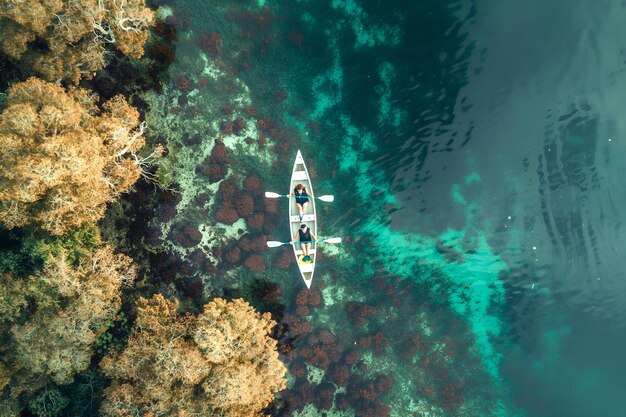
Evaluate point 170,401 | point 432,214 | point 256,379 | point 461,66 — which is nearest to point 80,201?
point 170,401

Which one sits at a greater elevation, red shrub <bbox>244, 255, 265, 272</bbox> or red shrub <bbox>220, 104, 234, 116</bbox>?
red shrub <bbox>220, 104, 234, 116</bbox>

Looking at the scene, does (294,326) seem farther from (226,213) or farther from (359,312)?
(226,213)

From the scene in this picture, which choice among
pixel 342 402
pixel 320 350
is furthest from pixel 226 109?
pixel 342 402

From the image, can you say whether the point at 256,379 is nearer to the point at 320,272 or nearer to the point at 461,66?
the point at 320,272

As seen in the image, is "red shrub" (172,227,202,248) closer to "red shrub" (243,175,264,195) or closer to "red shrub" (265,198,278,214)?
"red shrub" (243,175,264,195)

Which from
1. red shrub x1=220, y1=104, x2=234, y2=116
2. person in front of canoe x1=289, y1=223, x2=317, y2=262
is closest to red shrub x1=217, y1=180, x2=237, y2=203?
red shrub x1=220, y1=104, x2=234, y2=116

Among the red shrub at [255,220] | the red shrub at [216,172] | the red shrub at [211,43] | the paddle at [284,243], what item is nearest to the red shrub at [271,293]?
the paddle at [284,243]
